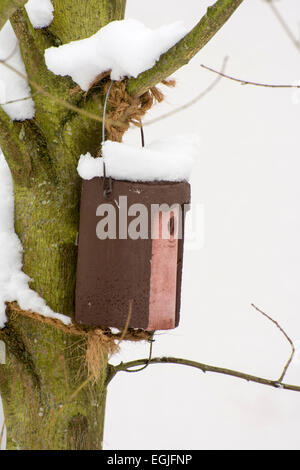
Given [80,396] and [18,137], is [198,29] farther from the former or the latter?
[80,396]

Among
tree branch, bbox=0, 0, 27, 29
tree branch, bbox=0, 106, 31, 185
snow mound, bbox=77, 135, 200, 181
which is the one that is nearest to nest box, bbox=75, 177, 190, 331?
snow mound, bbox=77, 135, 200, 181

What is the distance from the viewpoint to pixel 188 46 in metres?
0.75

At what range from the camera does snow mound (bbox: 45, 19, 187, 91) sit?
0.79 metres

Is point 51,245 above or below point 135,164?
below

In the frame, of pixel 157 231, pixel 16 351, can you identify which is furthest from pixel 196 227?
pixel 16 351

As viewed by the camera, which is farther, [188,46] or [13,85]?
[13,85]

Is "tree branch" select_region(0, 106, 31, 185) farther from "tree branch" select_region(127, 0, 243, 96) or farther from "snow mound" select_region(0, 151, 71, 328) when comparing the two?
"tree branch" select_region(127, 0, 243, 96)

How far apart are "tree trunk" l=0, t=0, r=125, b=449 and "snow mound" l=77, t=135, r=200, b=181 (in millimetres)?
58

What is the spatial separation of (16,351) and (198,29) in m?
0.64

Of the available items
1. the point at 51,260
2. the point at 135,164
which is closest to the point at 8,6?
the point at 135,164

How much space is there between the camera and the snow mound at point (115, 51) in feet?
2.58

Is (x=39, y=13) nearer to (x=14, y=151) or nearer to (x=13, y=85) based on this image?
(x=13, y=85)

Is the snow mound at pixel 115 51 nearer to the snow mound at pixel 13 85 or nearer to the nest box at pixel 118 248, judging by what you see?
the snow mound at pixel 13 85

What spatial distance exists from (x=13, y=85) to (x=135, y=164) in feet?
0.86
